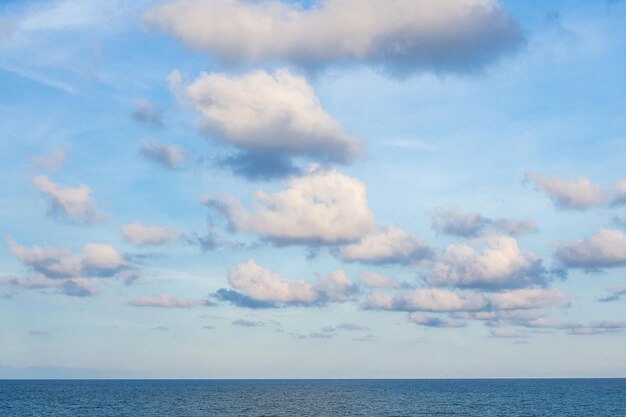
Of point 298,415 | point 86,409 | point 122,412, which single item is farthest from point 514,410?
point 86,409

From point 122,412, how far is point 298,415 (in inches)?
1643

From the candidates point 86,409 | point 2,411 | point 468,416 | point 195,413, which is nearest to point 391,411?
point 468,416

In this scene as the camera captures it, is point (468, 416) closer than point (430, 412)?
Yes

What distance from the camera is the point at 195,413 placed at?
155m

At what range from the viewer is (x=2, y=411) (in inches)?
6471

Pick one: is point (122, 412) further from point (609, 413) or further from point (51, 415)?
point (609, 413)

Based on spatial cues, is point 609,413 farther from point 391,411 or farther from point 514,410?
point 391,411

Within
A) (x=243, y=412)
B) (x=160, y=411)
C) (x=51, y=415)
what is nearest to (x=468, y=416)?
(x=243, y=412)

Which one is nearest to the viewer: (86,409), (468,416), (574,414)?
(468,416)

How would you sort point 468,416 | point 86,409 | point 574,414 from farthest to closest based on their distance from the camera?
point 86,409
point 574,414
point 468,416

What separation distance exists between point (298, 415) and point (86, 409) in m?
56.2

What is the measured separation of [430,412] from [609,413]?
142ft

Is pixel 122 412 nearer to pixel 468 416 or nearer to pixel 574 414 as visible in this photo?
pixel 468 416

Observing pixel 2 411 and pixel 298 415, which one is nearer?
pixel 298 415
